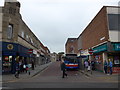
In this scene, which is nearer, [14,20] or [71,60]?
[14,20]

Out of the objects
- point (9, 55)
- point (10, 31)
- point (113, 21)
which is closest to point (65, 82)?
point (9, 55)

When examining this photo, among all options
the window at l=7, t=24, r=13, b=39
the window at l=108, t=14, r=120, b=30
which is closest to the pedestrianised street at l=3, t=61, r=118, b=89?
the window at l=108, t=14, r=120, b=30

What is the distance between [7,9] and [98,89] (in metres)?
15.9

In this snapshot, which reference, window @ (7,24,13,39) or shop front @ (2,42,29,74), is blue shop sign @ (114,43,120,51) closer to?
shop front @ (2,42,29,74)

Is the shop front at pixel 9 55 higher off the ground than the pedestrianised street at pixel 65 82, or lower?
higher

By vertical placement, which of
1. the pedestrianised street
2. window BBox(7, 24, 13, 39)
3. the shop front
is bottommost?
the pedestrianised street

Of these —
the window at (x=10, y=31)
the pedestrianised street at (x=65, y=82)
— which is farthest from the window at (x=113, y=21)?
the window at (x=10, y=31)

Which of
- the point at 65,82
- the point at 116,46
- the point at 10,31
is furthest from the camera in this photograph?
the point at 10,31

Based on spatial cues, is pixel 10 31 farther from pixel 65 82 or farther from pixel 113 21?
pixel 113 21

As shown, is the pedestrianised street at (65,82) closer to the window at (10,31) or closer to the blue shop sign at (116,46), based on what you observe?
the blue shop sign at (116,46)

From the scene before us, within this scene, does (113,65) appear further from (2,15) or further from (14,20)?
(2,15)

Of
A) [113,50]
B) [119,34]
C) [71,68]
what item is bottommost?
[71,68]

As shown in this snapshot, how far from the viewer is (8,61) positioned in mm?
19109

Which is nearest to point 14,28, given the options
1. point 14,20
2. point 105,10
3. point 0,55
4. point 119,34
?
point 14,20
